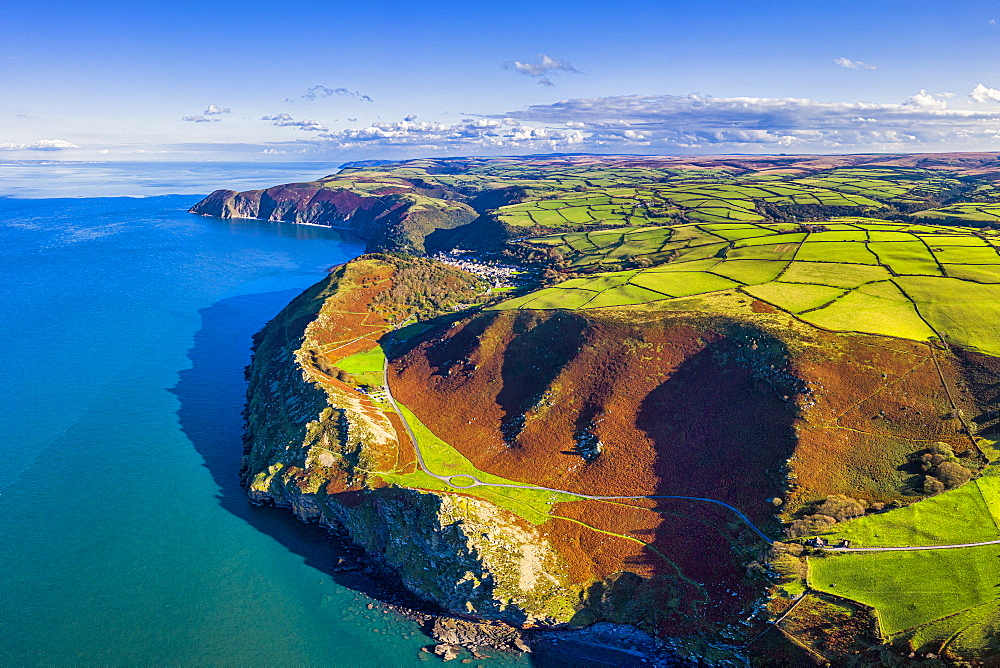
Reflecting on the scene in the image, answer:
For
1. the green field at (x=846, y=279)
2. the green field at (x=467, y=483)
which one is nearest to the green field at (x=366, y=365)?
the green field at (x=467, y=483)

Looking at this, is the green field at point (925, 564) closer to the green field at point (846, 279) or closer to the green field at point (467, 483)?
the green field at point (846, 279)

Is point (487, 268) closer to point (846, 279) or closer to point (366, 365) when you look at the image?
point (366, 365)

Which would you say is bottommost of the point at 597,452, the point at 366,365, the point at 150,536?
the point at 150,536

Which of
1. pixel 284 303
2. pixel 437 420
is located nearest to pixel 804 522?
pixel 437 420

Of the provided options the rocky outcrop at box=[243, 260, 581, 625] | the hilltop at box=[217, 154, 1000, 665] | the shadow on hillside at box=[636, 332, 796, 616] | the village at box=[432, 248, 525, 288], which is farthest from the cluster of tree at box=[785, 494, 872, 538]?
the village at box=[432, 248, 525, 288]

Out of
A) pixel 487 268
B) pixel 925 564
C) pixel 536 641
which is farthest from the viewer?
pixel 487 268

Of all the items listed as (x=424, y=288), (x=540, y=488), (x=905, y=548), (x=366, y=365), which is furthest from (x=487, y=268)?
(x=905, y=548)
